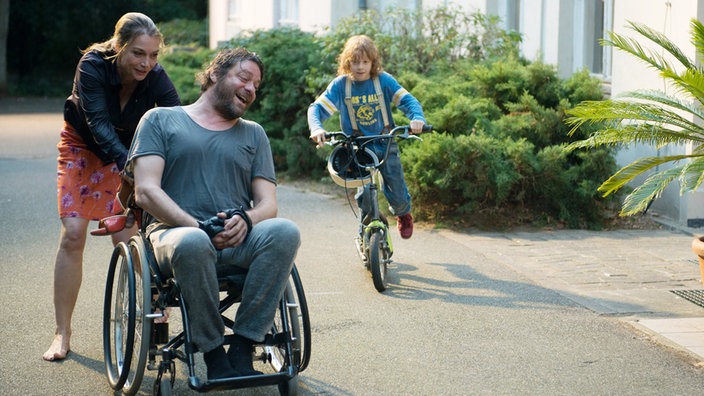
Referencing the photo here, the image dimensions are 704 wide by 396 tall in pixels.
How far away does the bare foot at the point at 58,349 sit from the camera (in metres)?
5.44

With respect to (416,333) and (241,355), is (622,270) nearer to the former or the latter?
(416,333)

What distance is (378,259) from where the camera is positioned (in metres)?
6.89

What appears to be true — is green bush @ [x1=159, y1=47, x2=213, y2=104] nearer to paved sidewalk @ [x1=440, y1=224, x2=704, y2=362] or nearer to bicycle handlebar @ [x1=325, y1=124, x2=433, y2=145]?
paved sidewalk @ [x1=440, y1=224, x2=704, y2=362]

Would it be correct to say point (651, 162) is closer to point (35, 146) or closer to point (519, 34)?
point (519, 34)

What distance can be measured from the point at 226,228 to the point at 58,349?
4.85 ft

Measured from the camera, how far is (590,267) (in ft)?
25.4

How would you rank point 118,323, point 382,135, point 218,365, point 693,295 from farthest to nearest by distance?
point 382,135 < point 693,295 < point 118,323 < point 218,365

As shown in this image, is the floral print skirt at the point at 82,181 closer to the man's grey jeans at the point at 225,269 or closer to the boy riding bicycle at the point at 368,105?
the man's grey jeans at the point at 225,269

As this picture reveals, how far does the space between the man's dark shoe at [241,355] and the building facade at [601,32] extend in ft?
11.5

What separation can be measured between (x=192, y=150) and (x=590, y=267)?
391 centimetres

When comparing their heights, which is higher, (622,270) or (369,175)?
(369,175)

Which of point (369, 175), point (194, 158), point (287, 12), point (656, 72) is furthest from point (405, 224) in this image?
point (287, 12)

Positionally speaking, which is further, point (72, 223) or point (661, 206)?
point (661, 206)

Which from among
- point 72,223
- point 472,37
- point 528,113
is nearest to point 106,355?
point 72,223
